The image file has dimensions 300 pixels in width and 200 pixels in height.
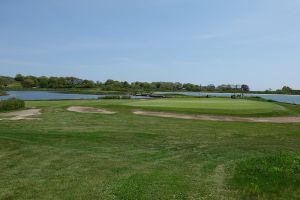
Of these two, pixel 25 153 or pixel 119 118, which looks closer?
pixel 25 153

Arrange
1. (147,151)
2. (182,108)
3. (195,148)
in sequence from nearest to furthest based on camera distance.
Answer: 1. (147,151)
2. (195,148)
3. (182,108)

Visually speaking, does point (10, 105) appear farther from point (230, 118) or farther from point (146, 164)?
point (146, 164)

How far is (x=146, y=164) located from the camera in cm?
1470

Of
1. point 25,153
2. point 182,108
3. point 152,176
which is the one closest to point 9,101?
point 182,108

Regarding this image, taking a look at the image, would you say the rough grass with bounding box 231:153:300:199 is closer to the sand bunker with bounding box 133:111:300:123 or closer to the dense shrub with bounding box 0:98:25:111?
the sand bunker with bounding box 133:111:300:123

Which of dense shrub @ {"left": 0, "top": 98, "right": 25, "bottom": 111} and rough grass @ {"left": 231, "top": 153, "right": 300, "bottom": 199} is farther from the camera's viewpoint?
dense shrub @ {"left": 0, "top": 98, "right": 25, "bottom": 111}

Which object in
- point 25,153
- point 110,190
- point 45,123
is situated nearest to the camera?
point 110,190

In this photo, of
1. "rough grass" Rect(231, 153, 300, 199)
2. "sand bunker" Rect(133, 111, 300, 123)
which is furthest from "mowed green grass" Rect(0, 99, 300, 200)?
"sand bunker" Rect(133, 111, 300, 123)

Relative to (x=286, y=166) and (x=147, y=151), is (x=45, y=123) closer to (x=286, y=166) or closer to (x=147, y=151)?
(x=147, y=151)

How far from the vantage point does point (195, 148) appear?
19.2m

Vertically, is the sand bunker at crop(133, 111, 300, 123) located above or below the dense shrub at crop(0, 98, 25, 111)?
below

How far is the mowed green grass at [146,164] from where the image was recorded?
36.0 ft

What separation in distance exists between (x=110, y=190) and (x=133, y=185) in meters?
0.82

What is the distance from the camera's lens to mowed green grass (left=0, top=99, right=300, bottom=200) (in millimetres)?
10977
